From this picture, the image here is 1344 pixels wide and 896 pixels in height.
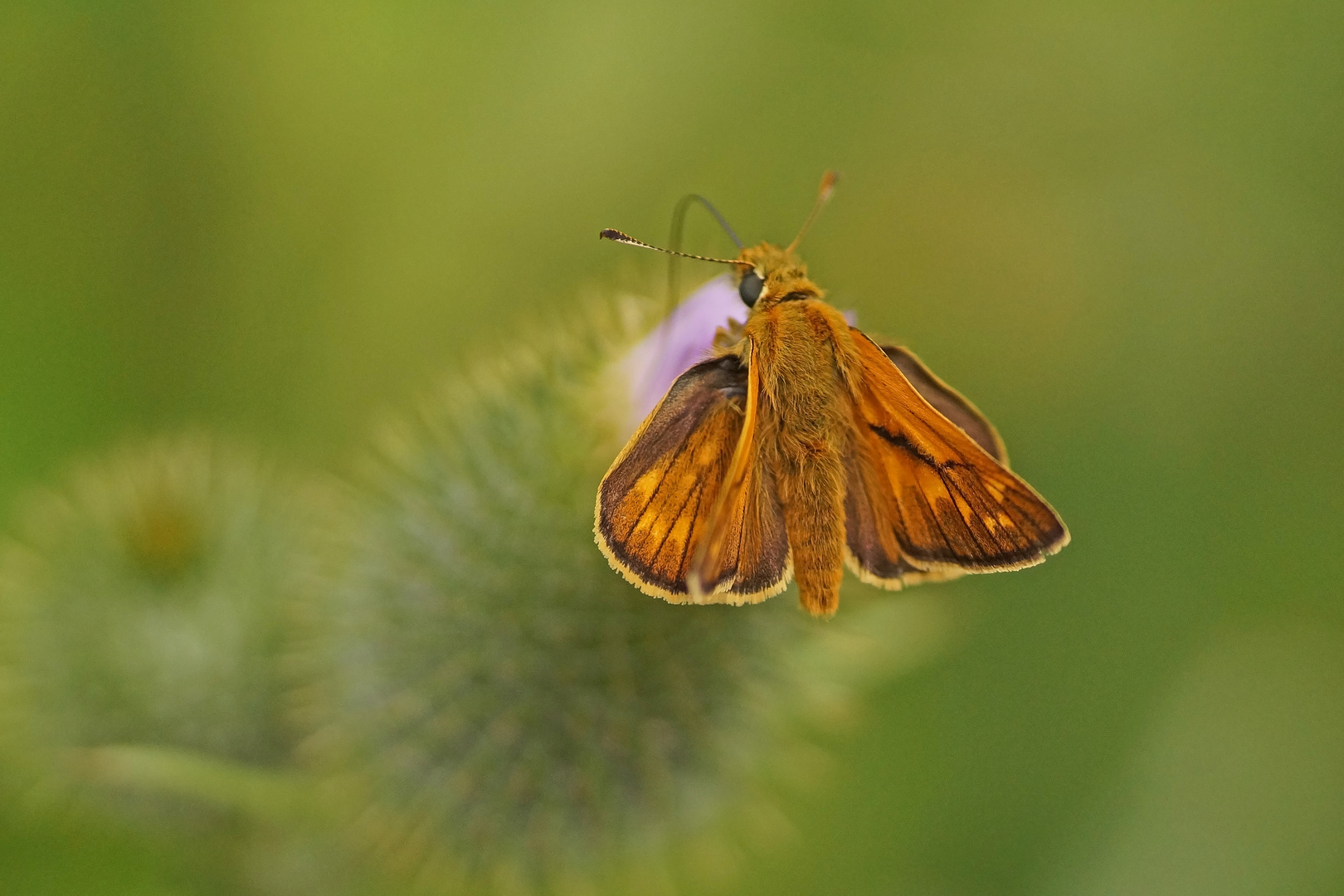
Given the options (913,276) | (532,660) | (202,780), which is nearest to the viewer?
(202,780)

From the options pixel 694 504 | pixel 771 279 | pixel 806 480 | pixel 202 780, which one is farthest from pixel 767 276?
pixel 202 780

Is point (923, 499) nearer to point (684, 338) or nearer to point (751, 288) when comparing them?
point (751, 288)

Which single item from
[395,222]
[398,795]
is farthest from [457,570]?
[395,222]

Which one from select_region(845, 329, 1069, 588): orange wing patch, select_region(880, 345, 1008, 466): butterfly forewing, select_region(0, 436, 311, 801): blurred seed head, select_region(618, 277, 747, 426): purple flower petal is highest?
select_region(0, 436, 311, 801): blurred seed head

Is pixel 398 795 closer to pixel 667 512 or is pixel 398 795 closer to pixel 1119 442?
pixel 667 512

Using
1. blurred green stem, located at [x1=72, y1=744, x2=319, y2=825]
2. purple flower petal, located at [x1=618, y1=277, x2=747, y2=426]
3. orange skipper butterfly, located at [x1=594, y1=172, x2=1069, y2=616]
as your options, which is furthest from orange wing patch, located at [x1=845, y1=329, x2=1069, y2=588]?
blurred green stem, located at [x1=72, y1=744, x2=319, y2=825]

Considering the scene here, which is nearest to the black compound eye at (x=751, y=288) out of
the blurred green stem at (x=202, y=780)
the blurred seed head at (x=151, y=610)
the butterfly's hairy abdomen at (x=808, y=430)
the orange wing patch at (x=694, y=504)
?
the butterfly's hairy abdomen at (x=808, y=430)

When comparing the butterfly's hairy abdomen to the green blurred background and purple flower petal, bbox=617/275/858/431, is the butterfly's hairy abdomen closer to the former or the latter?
purple flower petal, bbox=617/275/858/431
